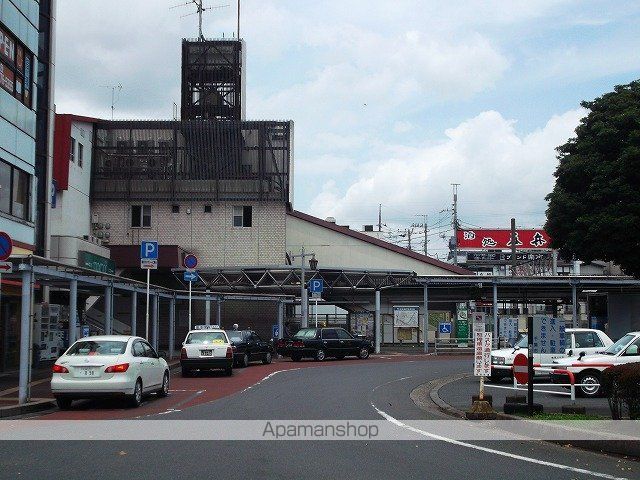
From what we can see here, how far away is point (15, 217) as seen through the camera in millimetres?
26609

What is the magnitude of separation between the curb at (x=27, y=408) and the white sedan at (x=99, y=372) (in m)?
0.37

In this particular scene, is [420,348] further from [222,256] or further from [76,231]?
[76,231]

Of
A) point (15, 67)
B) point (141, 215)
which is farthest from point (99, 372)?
point (141, 215)

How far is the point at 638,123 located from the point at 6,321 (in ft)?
66.8

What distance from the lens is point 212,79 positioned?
5559 centimetres

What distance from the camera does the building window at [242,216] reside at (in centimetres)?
5091

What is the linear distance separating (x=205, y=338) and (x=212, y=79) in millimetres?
31439

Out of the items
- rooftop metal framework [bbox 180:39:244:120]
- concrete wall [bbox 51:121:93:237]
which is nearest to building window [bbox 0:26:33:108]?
concrete wall [bbox 51:121:93:237]

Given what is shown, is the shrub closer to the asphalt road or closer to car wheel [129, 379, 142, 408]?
the asphalt road

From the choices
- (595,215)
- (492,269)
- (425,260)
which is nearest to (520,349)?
(595,215)

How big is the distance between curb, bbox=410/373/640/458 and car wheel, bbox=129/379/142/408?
6.25 meters

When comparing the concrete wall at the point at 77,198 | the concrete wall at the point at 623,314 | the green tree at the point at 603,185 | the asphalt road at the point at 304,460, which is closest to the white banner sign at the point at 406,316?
the concrete wall at the point at 623,314

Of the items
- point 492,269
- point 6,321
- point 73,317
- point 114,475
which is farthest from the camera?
point 492,269

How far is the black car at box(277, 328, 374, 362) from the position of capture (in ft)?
121
